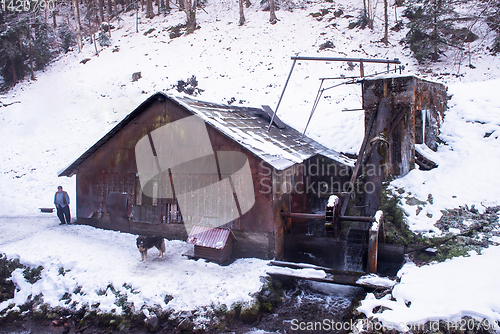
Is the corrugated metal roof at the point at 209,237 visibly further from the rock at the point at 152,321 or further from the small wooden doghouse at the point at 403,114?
the small wooden doghouse at the point at 403,114

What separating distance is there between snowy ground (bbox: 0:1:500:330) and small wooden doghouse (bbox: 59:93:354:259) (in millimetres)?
675

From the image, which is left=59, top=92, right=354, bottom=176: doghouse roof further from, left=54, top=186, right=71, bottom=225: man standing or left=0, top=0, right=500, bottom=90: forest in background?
left=0, top=0, right=500, bottom=90: forest in background

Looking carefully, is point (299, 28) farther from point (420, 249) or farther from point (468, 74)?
point (420, 249)

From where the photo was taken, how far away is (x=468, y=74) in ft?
70.5

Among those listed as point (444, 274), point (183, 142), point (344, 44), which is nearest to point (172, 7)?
point (344, 44)

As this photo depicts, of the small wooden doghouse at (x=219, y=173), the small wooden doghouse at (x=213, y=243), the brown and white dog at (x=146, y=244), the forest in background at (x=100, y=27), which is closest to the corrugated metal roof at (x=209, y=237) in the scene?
the small wooden doghouse at (x=213, y=243)

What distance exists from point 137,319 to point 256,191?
4.11 meters

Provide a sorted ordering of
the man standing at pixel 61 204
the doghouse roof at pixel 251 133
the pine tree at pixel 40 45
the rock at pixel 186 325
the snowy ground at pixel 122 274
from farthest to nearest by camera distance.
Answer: the pine tree at pixel 40 45
the man standing at pixel 61 204
the doghouse roof at pixel 251 133
the snowy ground at pixel 122 274
the rock at pixel 186 325

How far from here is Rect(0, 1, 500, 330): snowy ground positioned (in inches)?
275

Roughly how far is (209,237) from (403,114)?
22.8 ft

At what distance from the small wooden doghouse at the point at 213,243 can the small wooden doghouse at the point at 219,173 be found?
0.24m

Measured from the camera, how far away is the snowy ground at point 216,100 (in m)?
6.97

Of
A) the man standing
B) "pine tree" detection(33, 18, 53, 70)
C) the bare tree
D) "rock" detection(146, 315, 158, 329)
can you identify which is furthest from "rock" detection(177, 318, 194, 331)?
"pine tree" detection(33, 18, 53, 70)

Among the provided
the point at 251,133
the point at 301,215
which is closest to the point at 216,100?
the point at 251,133
